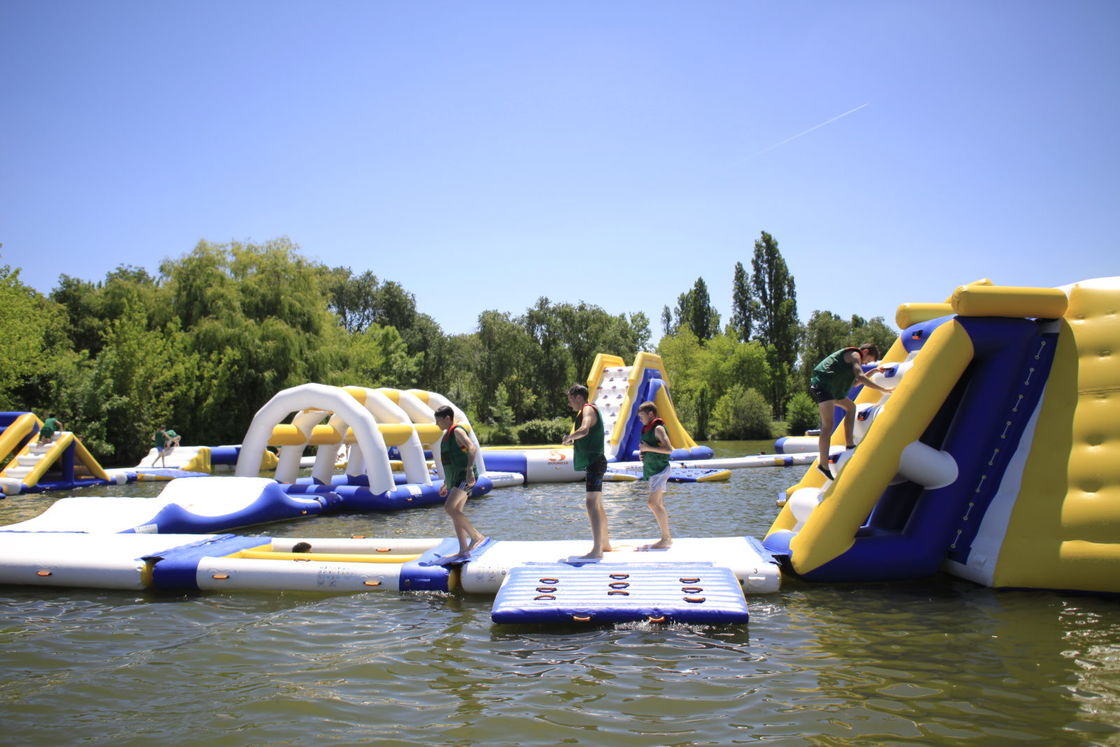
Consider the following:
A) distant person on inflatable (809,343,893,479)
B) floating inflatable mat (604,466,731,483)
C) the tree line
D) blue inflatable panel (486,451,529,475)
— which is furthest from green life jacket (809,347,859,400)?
the tree line

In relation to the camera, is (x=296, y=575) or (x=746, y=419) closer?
(x=296, y=575)

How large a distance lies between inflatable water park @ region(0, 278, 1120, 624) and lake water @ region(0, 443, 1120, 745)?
0.63ft

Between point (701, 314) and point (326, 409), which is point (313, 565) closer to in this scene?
point (326, 409)

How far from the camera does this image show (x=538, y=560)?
6711 mm

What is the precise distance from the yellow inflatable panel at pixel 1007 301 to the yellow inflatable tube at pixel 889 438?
Result: 0.18 meters

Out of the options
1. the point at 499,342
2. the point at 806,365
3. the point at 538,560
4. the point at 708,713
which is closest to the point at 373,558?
the point at 538,560

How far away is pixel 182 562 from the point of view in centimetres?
693

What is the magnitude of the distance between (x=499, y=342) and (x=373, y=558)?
37.0m

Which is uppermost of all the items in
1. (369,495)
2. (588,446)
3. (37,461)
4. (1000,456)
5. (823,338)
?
(823,338)

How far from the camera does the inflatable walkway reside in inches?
231

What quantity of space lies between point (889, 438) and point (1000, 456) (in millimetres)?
931

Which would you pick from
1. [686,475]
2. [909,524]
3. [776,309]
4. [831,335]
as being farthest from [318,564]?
[831,335]

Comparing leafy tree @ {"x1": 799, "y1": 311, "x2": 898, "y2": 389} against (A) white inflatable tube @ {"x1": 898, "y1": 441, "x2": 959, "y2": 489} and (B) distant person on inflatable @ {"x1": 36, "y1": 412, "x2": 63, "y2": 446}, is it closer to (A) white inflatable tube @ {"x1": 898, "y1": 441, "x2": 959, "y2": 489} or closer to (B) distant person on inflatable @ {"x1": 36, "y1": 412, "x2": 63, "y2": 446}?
(B) distant person on inflatable @ {"x1": 36, "y1": 412, "x2": 63, "y2": 446}

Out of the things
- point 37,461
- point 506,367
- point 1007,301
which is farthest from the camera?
point 506,367
